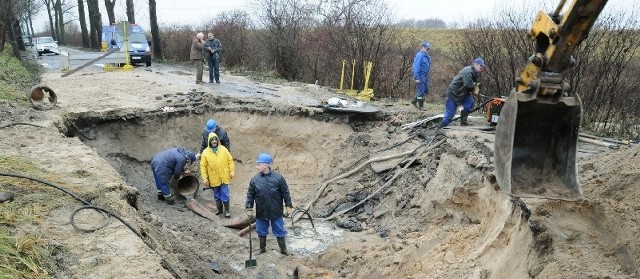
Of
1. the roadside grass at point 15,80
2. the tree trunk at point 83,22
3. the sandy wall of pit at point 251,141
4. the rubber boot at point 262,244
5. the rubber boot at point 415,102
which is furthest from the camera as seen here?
the tree trunk at point 83,22

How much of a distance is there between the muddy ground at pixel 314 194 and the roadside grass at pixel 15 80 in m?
0.94

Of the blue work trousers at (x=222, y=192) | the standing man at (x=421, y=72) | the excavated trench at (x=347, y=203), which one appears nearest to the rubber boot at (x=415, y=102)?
the standing man at (x=421, y=72)

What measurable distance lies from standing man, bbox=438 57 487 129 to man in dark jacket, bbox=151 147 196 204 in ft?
17.2

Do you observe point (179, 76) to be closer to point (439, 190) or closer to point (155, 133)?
point (155, 133)

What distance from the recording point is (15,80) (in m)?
15.1

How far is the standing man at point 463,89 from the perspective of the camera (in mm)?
9875

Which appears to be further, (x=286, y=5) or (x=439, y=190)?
(x=286, y=5)

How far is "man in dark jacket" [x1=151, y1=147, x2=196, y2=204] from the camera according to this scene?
32.8 feet

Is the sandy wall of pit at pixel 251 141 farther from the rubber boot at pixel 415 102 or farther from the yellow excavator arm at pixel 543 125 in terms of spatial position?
the yellow excavator arm at pixel 543 125

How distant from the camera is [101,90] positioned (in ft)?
46.3

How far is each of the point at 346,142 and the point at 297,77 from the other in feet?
32.2

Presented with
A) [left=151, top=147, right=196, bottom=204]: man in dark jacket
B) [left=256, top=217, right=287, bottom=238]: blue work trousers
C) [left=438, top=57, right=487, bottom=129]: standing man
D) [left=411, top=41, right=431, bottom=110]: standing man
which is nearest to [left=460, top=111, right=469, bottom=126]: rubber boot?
[left=438, top=57, right=487, bottom=129]: standing man

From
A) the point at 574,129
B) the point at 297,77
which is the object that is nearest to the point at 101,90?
the point at 297,77

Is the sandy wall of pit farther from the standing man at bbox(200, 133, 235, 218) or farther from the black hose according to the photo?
the black hose
